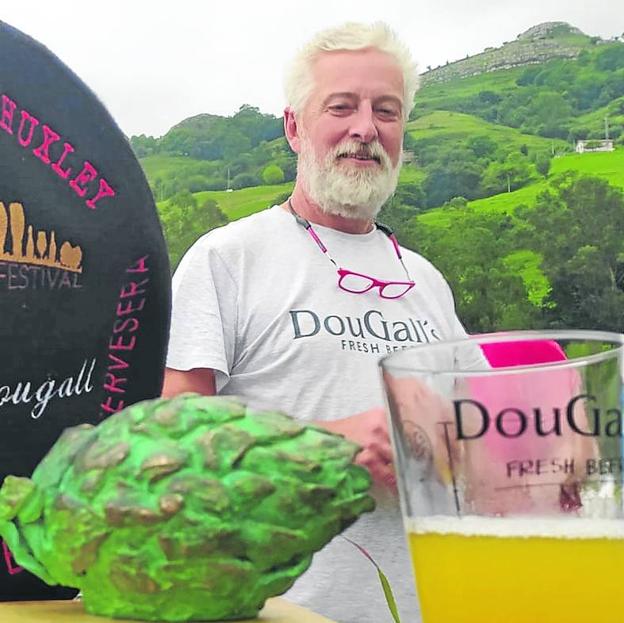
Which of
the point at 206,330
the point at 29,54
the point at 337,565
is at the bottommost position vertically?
the point at 337,565

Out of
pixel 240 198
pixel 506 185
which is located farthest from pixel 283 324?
pixel 506 185

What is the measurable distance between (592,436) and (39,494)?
0.69 ft

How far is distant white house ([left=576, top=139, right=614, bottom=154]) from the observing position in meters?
14.6

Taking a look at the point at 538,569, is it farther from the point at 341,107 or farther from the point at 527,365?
the point at 341,107

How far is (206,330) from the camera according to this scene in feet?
3.99

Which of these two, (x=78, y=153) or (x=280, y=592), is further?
(x=78, y=153)

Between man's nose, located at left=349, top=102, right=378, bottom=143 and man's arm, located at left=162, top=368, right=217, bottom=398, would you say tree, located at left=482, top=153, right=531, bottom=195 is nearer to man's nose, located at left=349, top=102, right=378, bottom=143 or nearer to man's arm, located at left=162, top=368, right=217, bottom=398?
man's nose, located at left=349, top=102, right=378, bottom=143

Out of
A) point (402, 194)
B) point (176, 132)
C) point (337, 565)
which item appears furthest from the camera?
point (402, 194)

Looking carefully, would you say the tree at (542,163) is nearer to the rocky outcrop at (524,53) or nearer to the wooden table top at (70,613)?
the rocky outcrop at (524,53)

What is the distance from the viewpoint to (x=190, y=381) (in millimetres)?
1193

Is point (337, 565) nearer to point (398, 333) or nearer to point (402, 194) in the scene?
point (398, 333)

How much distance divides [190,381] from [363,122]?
0.45 m

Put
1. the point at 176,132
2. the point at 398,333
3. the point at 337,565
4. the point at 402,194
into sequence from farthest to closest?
1. the point at 402,194
2. the point at 176,132
3. the point at 398,333
4. the point at 337,565

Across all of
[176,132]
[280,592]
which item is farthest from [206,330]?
[176,132]
